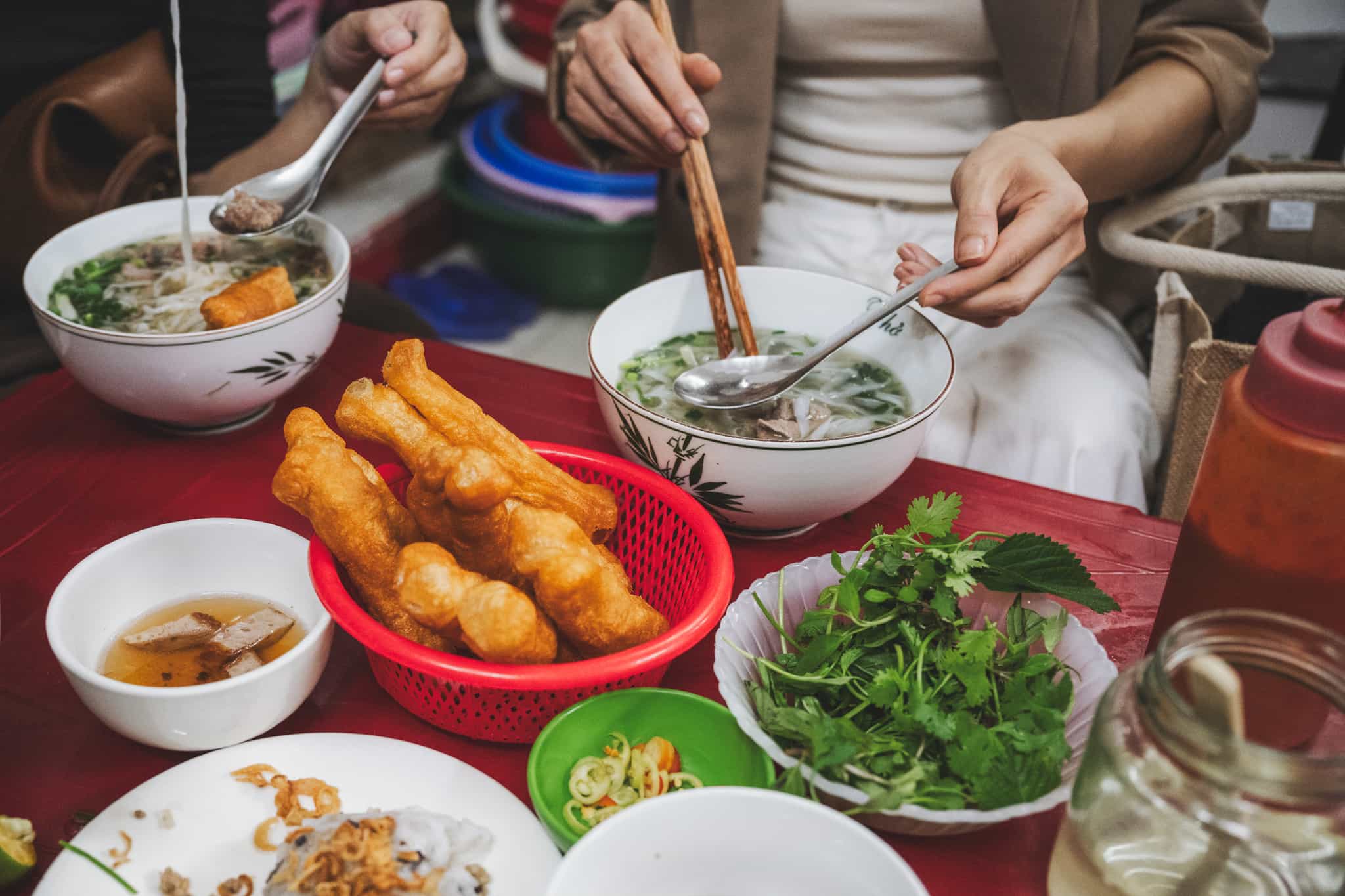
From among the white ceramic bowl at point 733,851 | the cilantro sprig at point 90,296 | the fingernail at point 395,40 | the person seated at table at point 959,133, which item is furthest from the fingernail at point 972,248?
the cilantro sprig at point 90,296

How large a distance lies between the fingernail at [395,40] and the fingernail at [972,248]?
1138 millimetres

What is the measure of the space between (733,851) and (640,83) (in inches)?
49.5

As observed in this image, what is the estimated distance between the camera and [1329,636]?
2.53 ft

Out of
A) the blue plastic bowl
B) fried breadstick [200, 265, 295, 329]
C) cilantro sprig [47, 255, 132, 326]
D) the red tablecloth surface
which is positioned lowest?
the blue plastic bowl

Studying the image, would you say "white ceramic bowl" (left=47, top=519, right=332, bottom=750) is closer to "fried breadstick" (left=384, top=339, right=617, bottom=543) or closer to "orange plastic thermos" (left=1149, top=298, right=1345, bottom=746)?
"fried breadstick" (left=384, top=339, right=617, bottom=543)

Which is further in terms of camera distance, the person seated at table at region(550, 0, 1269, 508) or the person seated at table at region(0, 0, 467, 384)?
the person seated at table at region(0, 0, 467, 384)

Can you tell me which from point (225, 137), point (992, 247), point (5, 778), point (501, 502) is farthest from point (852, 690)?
point (225, 137)

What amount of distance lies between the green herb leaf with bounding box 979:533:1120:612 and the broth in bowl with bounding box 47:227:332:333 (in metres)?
1.15

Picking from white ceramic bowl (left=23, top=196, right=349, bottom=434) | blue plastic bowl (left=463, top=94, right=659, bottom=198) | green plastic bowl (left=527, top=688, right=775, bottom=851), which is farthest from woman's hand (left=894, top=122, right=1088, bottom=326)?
blue plastic bowl (left=463, top=94, right=659, bottom=198)

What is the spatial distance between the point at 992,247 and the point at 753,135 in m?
1.00

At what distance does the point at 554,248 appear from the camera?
4.11m

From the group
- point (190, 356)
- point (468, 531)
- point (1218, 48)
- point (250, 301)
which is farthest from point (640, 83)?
point (1218, 48)

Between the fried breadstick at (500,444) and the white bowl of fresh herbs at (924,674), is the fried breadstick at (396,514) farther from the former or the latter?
the white bowl of fresh herbs at (924,674)

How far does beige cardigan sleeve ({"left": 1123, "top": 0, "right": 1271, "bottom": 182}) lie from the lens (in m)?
2.01
